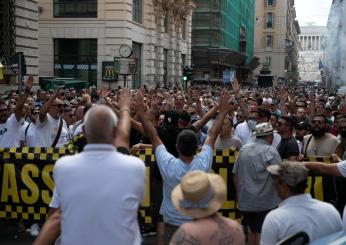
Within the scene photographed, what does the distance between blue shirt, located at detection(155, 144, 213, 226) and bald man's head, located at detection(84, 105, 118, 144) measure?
1.56m

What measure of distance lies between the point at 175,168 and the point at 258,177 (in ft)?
4.84

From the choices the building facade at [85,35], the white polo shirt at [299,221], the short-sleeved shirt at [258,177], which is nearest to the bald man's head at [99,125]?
the white polo shirt at [299,221]

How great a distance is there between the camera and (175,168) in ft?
16.3

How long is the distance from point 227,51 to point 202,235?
225ft

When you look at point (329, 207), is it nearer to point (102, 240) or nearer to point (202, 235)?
point (202, 235)

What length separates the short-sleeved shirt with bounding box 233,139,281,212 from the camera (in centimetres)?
610

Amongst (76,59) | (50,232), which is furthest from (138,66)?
(50,232)

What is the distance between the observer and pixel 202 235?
11.0 ft

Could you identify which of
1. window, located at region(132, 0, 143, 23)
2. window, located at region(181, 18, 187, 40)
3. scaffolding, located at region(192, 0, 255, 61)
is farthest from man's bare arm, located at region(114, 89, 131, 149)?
scaffolding, located at region(192, 0, 255, 61)

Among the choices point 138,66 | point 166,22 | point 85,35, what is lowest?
point 138,66

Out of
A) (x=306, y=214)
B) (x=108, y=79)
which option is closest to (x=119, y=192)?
(x=306, y=214)

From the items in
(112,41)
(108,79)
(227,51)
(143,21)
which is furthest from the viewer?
(227,51)

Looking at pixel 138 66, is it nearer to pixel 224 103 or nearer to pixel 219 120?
pixel 224 103

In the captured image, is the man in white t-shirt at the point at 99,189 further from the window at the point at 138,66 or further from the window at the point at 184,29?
the window at the point at 184,29
